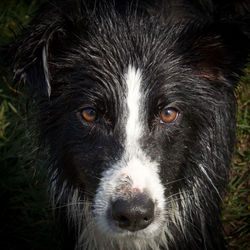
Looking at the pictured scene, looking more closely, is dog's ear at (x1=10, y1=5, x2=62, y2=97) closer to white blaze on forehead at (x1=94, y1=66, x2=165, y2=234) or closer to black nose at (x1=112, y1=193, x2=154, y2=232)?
white blaze on forehead at (x1=94, y1=66, x2=165, y2=234)

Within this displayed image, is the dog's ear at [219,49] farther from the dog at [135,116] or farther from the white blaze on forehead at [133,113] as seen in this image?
the white blaze on forehead at [133,113]

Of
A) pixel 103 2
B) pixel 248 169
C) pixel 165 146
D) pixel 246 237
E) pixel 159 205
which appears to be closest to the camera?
pixel 159 205

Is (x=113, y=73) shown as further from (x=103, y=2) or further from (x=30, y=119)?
(x=103, y=2)

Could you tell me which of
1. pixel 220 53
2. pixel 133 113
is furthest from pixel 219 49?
pixel 133 113

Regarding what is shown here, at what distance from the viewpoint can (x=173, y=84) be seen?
2.64m

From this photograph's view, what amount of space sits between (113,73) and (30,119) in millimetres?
872

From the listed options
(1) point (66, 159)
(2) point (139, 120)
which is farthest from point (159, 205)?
(1) point (66, 159)

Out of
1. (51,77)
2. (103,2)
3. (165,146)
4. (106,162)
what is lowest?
(106,162)

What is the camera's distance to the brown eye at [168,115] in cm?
261

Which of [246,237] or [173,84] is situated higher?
[173,84]

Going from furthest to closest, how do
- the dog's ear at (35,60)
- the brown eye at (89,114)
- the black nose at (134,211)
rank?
the brown eye at (89,114) < the dog's ear at (35,60) < the black nose at (134,211)

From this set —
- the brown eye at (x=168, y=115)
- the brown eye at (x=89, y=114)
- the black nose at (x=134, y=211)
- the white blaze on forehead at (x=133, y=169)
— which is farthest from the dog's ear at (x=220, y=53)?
the black nose at (x=134, y=211)

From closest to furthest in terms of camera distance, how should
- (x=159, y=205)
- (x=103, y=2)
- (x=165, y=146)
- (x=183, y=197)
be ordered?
(x=159, y=205) < (x=165, y=146) < (x=183, y=197) < (x=103, y=2)

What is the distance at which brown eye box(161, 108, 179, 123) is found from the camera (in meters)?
2.61
